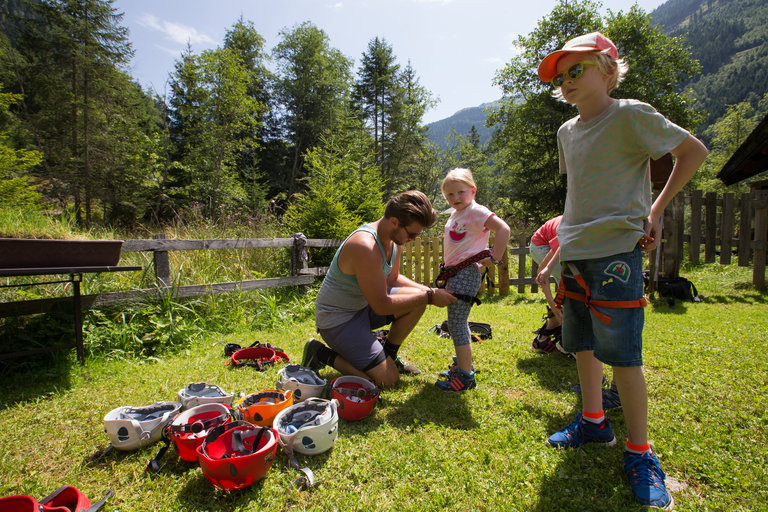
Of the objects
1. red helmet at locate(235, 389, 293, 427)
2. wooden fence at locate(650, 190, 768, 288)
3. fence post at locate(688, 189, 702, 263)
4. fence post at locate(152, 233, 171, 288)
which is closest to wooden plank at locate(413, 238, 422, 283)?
wooden fence at locate(650, 190, 768, 288)

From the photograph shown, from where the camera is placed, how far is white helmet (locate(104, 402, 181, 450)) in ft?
6.19

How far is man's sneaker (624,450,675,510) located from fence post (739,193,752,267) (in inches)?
303

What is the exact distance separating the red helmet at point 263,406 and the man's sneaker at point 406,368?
3.78ft

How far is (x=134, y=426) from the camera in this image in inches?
74.6

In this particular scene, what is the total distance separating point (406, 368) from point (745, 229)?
781 cm

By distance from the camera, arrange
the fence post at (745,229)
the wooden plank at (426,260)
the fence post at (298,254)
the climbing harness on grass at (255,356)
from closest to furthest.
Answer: the climbing harness on grass at (255,356), the fence post at (298,254), the fence post at (745,229), the wooden plank at (426,260)

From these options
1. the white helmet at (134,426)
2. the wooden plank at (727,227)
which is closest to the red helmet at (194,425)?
the white helmet at (134,426)

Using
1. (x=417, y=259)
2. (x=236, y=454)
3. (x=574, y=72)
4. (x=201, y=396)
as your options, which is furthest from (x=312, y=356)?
(x=417, y=259)

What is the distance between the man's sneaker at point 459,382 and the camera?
2.72 m

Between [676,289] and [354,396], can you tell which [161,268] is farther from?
[676,289]

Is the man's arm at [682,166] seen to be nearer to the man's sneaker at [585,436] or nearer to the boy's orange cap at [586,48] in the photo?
the boy's orange cap at [586,48]

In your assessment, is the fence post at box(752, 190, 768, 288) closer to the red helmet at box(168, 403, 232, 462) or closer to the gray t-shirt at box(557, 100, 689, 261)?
the gray t-shirt at box(557, 100, 689, 261)

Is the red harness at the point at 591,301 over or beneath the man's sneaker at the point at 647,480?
over

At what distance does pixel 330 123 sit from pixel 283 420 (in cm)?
2901
